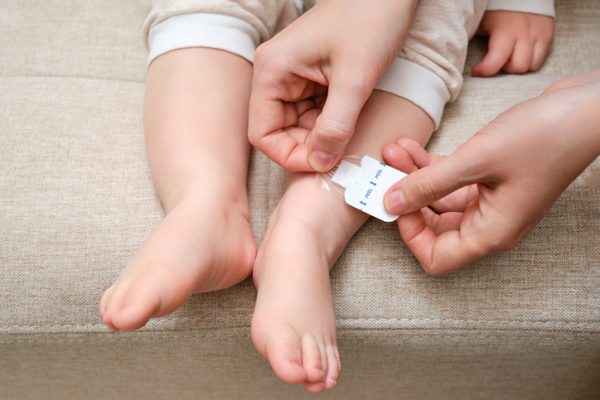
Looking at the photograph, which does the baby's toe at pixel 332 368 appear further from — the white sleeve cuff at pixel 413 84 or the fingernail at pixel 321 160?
the white sleeve cuff at pixel 413 84

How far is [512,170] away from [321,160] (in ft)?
0.68

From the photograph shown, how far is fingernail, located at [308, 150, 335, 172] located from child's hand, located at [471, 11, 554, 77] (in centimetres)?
36

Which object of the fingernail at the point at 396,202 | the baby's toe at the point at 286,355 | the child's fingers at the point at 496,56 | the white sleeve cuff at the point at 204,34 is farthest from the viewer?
the child's fingers at the point at 496,56

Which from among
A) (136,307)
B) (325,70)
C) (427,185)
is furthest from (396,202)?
(136,307)

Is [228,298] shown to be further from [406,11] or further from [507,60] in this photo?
[507,60]

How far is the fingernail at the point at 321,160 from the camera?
2.22ft

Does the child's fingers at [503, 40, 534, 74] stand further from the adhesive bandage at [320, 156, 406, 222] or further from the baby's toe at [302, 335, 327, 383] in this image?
the baby's toe at [302, 335, 327, 383]

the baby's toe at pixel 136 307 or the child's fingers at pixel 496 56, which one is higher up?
the child's fingers at pixel 496 56

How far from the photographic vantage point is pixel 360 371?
77 centimetres

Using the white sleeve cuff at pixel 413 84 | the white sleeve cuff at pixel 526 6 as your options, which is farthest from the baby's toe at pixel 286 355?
the white sleeve cuff at pixel 526 6

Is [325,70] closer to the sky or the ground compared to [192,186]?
closer to the sky

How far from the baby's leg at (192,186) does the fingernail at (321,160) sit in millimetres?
104

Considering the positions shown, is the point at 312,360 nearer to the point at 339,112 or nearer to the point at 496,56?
the point at 339,112

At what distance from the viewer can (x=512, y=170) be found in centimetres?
62
